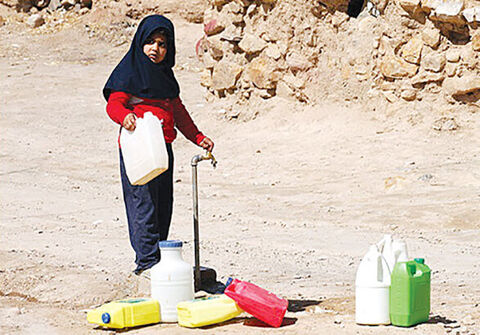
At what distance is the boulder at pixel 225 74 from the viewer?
1028 centimetres

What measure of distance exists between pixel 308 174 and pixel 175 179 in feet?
4.57

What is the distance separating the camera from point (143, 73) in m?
3.84

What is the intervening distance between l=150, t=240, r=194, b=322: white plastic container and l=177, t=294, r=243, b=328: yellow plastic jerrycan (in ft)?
0.24

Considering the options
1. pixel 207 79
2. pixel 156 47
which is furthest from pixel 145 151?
pixel 207 79

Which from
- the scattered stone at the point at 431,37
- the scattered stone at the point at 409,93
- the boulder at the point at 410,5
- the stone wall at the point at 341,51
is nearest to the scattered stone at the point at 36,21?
the stone wall at the point at 341,51

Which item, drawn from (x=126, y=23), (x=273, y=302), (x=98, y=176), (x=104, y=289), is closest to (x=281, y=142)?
(x=98, y=176)

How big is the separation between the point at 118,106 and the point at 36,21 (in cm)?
1478

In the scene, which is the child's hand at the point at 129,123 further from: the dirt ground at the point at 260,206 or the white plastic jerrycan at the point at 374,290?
the white plastic jerrycan at the point at 374,290

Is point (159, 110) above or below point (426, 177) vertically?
above

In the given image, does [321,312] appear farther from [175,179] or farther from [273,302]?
[175,179]

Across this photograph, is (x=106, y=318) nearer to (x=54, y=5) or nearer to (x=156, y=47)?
(x=156, y=47)

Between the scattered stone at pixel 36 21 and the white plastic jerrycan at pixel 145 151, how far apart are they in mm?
14867

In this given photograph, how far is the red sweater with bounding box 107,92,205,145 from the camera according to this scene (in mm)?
3746

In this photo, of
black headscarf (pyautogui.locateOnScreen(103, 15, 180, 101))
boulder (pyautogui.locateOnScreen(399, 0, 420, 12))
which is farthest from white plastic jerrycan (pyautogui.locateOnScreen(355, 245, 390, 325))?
boulder (pyautogui.locateOnScreen(399, 0, 420, 12))
